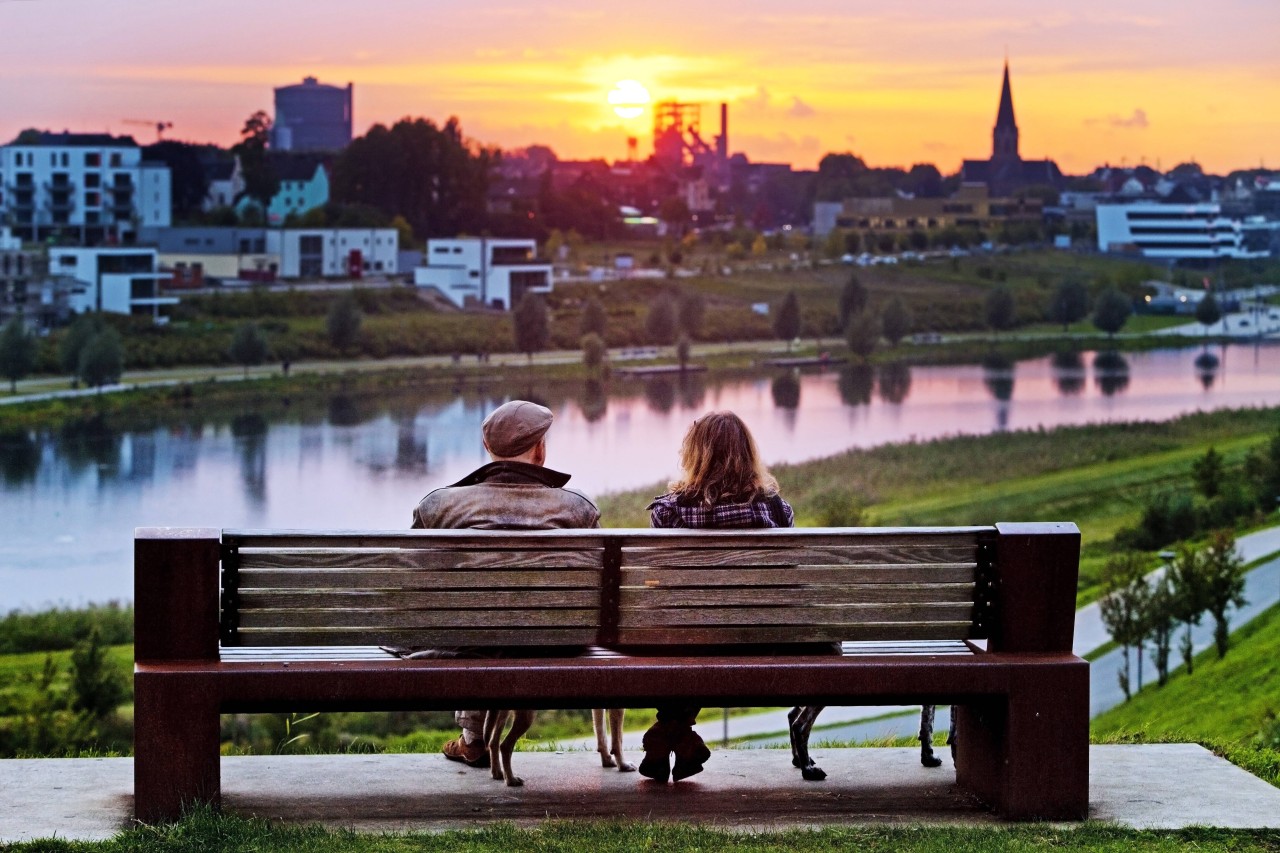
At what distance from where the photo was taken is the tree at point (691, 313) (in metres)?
37.2

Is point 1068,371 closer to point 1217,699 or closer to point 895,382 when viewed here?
point 895,382

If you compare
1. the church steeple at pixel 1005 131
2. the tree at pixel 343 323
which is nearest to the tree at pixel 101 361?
the tree at pixel 343 323

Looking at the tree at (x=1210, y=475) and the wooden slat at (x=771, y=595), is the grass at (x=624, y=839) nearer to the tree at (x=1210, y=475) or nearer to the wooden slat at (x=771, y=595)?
the wooden slat at (x=771, y=595)

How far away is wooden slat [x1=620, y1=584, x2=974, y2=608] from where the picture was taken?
291cm

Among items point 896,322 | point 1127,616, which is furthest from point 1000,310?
point 1127,616

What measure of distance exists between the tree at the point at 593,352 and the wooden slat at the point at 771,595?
1275 inches

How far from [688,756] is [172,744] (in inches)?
33.7

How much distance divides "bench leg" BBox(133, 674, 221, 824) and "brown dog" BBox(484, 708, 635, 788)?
0.53m

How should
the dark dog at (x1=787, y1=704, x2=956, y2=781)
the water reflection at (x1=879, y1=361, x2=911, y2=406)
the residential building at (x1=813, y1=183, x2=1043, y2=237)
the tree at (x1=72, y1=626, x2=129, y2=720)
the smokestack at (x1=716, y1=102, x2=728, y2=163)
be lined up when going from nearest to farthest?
1. the dark dog at (x1=787, y1=704, x2=956, y2=781)
2. the tree at (x1=72, y1=626, x2=129, y2=720)
3. the water reflection at (x1=879, y1=361, x2=911, y2=406)
4. the residential building at (x1=813, y1=183, x2=1043, y2=237)
5. the smokestack at (x1=716, y1=102, x2=728, y2=163)

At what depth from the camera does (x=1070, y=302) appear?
36500 mm

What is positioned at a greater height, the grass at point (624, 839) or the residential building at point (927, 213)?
the residential building at point (927, 213)

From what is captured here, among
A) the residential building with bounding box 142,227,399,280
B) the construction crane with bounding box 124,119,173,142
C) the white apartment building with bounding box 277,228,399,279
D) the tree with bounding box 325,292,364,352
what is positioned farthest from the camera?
the construction crane with bounding box 124,119,173,142

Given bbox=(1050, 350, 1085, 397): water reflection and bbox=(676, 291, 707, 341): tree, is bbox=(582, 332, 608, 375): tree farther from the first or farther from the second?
bbox=(1050, 350, 1085, 397): water reflection

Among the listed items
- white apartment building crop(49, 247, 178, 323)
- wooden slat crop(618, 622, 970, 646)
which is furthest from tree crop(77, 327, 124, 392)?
wooden slat crop(618, 622, 970, 646)
